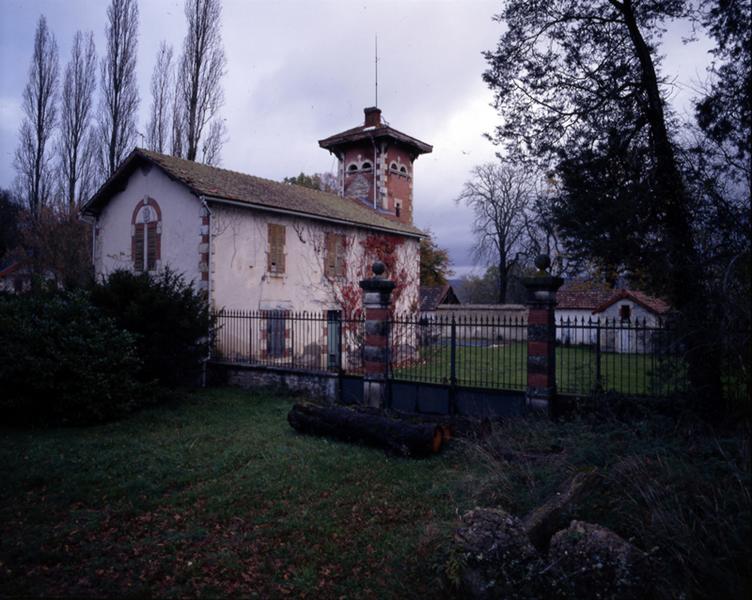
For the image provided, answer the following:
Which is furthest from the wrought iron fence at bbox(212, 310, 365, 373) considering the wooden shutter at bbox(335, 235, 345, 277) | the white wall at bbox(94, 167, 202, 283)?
the wooden shutter at bbox(335, 235, 345, 277)

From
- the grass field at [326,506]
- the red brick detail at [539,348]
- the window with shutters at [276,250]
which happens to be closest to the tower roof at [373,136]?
the window with shutters at [276,250]

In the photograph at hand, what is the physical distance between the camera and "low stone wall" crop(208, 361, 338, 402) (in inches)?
424

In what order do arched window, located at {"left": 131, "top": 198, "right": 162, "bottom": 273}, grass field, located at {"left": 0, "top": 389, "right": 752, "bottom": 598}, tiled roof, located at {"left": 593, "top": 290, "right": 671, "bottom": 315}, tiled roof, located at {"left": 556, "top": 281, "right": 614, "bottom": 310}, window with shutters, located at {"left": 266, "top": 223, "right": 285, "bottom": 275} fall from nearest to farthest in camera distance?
grass field, located at {"left": 0, "top": 389, "right": 752, "bottom": 598}, arched window, located at {"left": 131, "top": 198, "right": 162, "bottom": 273}, window with shutters, located at {"left": 266, "top": 223, "right": 285, "bottom": 275}, tiled roof, located at {"left": 593, "top": 290, "right": 671, "bottom": 315}, tiled roof, located at {"left": 556, "top": 281, "right": 614, "bottom": 310}

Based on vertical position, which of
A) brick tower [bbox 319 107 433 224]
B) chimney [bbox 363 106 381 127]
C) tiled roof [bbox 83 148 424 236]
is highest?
chimney [bbox 363 106 381 127]

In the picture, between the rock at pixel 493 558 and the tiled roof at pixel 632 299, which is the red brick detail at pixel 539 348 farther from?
the tiled roof at pixel 632 299

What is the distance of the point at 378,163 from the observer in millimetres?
22438

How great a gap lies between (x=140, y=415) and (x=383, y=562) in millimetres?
6955

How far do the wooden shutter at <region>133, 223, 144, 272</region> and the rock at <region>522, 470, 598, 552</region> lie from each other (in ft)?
45.0

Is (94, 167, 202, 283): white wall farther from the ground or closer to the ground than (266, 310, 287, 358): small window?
farther from the ground

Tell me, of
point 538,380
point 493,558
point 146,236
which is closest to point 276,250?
point 146,236

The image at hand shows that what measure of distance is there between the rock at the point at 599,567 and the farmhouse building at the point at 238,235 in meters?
11.4

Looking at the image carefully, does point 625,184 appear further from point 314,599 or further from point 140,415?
point 140,415

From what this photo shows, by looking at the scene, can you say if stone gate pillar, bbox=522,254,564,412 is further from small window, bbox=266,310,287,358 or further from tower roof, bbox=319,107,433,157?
tower roof, bbox=319,107,433,157

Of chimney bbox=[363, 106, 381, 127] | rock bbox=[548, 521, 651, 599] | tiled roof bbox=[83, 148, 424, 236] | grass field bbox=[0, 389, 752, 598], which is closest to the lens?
→ rock bbox=[548, 521, 651, 599]
